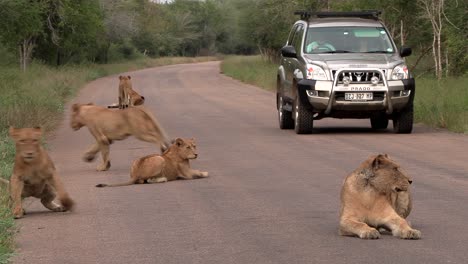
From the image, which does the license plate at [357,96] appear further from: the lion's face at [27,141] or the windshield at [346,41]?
the lion's face at [27,141]

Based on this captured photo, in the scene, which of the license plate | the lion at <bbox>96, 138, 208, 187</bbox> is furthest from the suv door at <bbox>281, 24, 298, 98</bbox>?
the lion at <bbox>96, 138, 208, 187</bbox>

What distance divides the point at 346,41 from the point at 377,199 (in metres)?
11.8

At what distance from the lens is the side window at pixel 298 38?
2081 centimetres

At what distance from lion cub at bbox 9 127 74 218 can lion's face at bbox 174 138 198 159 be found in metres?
2.76

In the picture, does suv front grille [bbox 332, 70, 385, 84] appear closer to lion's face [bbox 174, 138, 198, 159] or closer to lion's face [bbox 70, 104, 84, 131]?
lion's face [bbox 70, 104, 84, 131]

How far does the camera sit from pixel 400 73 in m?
19.5

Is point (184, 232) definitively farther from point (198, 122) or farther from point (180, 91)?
point (180, 91)

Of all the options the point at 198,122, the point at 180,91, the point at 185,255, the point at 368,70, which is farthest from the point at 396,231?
the point at 180,91

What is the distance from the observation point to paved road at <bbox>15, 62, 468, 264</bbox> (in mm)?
8539

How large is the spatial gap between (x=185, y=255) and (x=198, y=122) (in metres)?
15.1

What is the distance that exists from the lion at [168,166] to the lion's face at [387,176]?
186 inches

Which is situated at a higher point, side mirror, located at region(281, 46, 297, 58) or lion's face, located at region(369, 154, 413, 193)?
lion's face, located at region(369, 154, 413, 193)

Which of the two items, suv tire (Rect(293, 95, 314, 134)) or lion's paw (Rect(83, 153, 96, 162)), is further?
suv tire (Rect(293, 95, 314, 134))

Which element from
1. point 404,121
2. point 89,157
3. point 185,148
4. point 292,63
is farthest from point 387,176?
point 292,63
